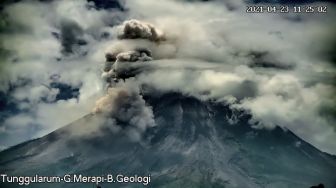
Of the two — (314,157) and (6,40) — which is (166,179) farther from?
(6,40)

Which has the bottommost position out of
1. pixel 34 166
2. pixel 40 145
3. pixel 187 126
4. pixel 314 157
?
pixel 314 157

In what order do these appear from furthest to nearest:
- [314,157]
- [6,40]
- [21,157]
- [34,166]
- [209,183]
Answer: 1. [314,157]
2. [209,183]
3. [21,157]
4. [34,166]
5. [6,40]

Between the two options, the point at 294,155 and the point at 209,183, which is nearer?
the point at 209,183

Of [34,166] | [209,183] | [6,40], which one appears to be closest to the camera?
[6,40]

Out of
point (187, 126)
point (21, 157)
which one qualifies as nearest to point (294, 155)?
point (187, 126)

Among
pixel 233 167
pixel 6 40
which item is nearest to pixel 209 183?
pixel 233 167

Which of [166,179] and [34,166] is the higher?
[34,166]
